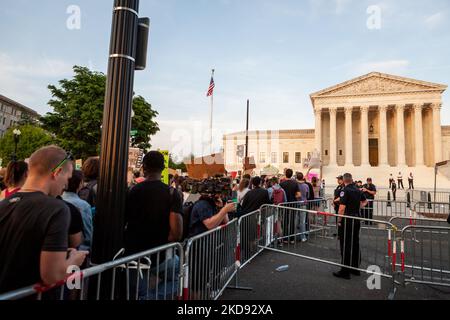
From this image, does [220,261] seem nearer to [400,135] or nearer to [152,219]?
[152,219]

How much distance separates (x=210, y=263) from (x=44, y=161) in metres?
2.66

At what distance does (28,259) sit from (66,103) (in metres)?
29.1

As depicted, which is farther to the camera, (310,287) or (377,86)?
(377,86)

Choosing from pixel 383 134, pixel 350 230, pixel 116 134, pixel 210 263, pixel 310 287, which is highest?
pixel 383 134

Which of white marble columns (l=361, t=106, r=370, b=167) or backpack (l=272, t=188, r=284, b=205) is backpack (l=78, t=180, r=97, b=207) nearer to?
backpack (l=272, t=188, r=284, b=205)

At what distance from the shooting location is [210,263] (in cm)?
390

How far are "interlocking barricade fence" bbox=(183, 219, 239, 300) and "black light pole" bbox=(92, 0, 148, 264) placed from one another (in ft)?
3.49

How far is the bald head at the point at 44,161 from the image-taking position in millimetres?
1882

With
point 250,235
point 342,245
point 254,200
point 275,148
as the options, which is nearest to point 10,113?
point 275,148

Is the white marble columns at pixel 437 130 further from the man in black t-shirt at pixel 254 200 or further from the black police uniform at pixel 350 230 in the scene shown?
the man in black t-shirt at pixel 254 200

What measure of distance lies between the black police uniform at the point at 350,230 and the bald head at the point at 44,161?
18.1 ft

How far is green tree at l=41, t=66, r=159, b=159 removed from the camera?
998 inches
